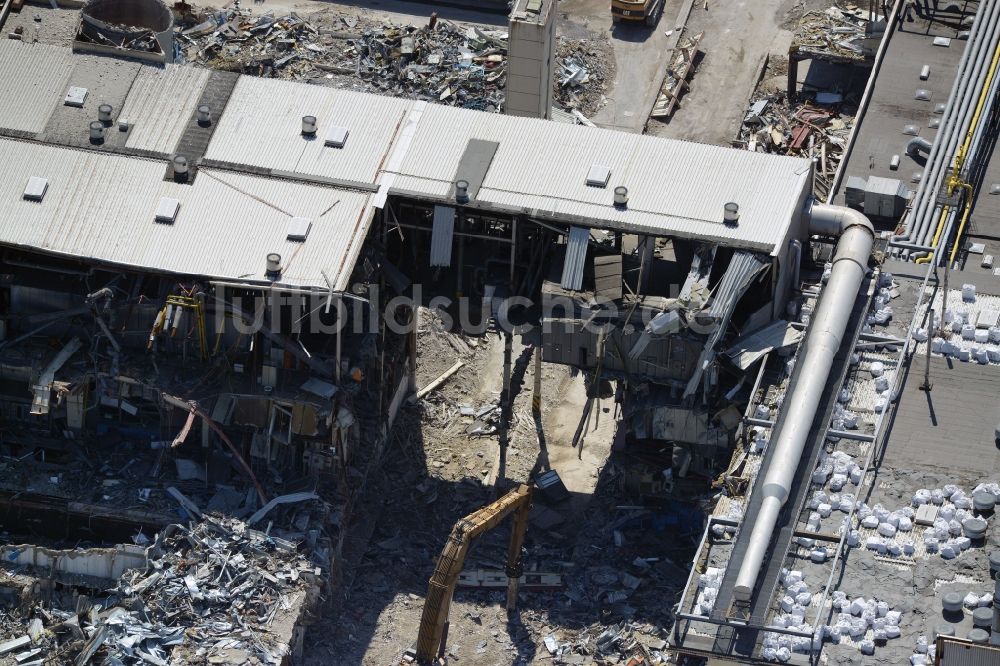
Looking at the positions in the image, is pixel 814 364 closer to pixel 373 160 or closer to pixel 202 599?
pixel 373 160

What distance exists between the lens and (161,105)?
323 feet

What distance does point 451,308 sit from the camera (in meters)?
96.4

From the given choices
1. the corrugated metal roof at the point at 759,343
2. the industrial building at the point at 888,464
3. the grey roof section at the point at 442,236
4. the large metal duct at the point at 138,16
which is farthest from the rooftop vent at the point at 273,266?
the industrial building at the point at 888,464

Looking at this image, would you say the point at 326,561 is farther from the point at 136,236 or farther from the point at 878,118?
the point at 878,118

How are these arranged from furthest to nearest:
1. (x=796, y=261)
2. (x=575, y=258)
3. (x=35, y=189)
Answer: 1. (x=796, y=261)
2. (x=35, y=189)
3. (x=575, y=258)

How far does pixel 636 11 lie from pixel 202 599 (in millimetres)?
46060

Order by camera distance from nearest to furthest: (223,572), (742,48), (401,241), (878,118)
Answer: (223,572) → (401,241) → (878,118) → (742,48)

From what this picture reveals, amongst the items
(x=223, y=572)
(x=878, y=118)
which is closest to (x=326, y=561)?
(x=223, y=572)

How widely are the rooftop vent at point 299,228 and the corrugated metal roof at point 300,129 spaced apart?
8.94ft

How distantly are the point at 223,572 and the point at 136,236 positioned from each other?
14288 mm

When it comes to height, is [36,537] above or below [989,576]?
below

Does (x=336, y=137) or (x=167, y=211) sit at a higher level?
(x=336, y=137)

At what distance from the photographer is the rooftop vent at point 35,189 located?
94.4 m

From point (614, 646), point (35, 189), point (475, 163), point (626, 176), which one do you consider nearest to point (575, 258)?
point (626, 176)
